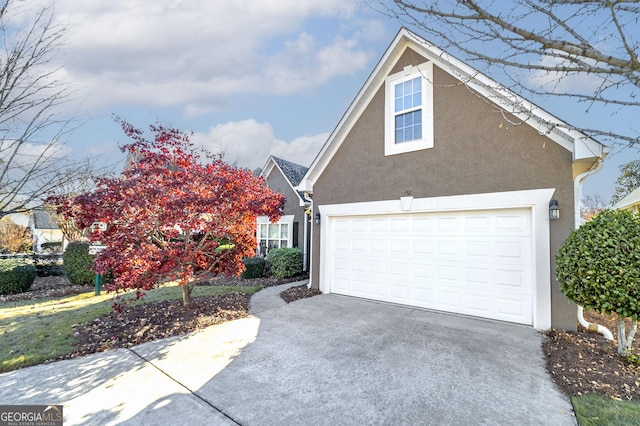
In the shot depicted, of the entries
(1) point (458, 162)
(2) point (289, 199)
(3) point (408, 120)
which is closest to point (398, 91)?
(3) point (408, 120)

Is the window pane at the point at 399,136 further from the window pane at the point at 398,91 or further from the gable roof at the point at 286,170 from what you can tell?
the gable roof at the point at 286,170

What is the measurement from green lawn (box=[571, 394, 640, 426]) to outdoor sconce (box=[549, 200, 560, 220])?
3253mm

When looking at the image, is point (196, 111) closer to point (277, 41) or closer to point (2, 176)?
point (277, 41)

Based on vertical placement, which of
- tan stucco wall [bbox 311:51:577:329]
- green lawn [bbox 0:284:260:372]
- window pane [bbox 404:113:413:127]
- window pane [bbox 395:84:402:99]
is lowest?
green lawn [bbox 0:284:260:372]

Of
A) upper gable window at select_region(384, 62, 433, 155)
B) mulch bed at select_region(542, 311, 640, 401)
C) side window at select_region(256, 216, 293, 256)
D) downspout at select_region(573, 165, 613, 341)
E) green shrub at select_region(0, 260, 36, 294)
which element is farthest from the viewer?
side window at select_region(256, 216, 293, 256)

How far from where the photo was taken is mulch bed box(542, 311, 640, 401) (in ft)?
12.1

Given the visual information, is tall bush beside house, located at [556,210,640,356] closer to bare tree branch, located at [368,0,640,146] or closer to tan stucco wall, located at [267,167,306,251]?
bare tree branch, located at [368,0,640,146]

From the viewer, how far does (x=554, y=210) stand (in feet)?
18.6

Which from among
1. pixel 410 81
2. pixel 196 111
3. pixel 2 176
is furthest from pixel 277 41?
pixel 2 176

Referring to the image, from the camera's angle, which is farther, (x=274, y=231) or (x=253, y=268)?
(x=274, y=231)

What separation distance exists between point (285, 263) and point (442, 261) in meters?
6.54

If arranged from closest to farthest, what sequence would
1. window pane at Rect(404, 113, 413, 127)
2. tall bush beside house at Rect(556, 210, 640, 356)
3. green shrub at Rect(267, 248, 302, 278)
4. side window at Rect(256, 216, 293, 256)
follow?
tall bush beside house at Rect(556, 210, 640, 356), window pane at Rect(404, 113, 413, 127), green shrub at Rect(267, 248, 302, 278), side window at Rect(256, 216, 293, 256)

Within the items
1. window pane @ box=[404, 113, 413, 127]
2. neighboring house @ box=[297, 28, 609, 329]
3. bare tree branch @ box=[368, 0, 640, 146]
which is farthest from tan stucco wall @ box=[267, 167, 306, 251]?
bare tree branch @ box=[368, 0, 640, 146]

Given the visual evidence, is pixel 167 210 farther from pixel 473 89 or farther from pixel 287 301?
pixel 473 89
